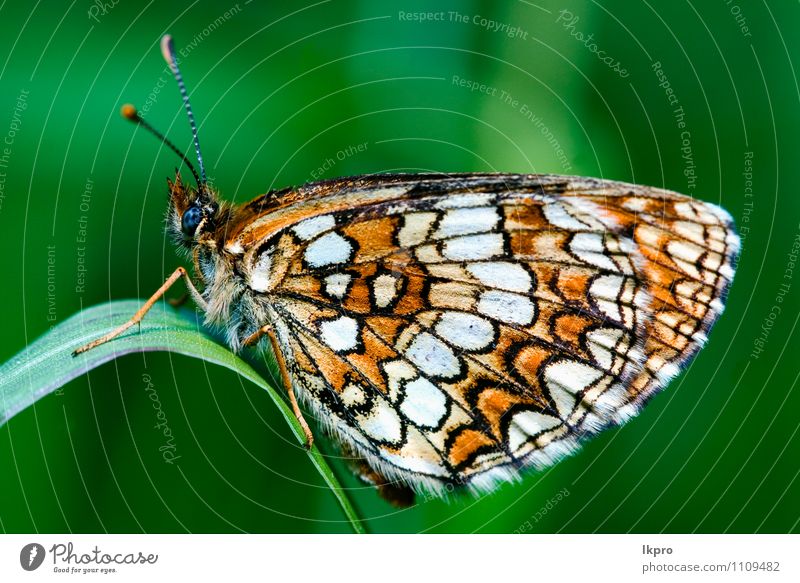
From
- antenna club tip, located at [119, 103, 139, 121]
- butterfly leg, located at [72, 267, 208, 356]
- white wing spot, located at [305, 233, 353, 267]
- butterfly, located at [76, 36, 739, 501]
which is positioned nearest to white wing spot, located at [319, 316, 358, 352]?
butterfly, located at [76, 36, 739, 501]

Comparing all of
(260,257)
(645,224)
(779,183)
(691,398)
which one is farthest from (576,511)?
(779,183)

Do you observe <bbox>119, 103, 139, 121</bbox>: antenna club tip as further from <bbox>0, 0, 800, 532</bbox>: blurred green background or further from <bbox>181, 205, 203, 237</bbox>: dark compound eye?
<bbox>0, 0, 800, 532</bbox>: blurred green background

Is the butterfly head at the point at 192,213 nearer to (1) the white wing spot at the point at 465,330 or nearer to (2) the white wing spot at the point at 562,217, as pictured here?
(1) the white wing spot at the point at 465,330

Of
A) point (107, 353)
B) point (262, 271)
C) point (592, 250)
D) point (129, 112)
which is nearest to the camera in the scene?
point (107, 353)

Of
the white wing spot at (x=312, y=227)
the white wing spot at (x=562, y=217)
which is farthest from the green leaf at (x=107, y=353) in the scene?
the white wing spot at (x=562, y=217)
